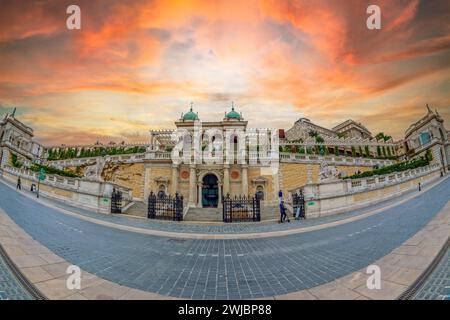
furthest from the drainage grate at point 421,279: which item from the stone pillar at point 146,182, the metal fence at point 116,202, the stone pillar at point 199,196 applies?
the stone pillar at point 146,182

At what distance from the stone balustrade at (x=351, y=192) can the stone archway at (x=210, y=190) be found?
12.2 m

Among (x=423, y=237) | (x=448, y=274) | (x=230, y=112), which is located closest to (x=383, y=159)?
(x=230, y=112)

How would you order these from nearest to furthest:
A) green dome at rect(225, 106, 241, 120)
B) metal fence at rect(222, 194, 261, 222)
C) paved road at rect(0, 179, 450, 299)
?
paved road at rect(0, 179, 450, 299) → metal fence at rect(222, 194, 261, 222) → green dome at rect(225, 106, 241, 120)

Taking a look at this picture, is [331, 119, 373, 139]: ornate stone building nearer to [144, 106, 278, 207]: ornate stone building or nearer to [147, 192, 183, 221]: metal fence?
[144, 106, 278, 207]: ornate stone building

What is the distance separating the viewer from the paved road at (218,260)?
239 cm

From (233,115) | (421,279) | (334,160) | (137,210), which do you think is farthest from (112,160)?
(334,160)

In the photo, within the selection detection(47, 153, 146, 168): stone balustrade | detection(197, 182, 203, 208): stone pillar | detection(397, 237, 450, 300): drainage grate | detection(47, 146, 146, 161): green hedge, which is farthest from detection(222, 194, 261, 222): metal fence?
detection(47, 146, 146, 161): green hedge

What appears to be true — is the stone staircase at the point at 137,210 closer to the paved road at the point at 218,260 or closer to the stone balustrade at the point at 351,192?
the paved road at the point at 218,260

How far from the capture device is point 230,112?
2650 cm

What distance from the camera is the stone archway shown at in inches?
799

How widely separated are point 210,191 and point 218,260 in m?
17.2

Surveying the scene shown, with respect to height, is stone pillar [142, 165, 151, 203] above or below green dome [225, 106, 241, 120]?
below

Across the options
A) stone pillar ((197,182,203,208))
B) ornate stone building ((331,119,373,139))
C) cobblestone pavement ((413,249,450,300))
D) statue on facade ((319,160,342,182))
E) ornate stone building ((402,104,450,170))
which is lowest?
stone pillar ((197,182,203,208))

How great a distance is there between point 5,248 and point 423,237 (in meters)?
7.68
